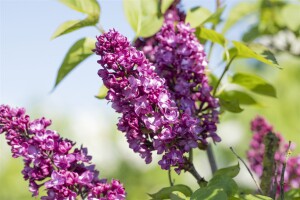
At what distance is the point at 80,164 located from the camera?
1574 mm

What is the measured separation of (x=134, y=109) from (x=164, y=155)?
16 cm

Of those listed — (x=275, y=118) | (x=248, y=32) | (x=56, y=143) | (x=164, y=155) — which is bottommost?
(x=164, y=155)

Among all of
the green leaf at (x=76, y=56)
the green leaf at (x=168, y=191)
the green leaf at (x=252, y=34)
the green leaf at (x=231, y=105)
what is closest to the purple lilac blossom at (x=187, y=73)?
the green leaf at (x=231, y=105)

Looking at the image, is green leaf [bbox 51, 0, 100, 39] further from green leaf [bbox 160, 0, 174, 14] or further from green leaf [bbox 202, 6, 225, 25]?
green leaf [bbox 202, 6, 225, 25]

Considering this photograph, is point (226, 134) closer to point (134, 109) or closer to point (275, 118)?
point (275, 118)

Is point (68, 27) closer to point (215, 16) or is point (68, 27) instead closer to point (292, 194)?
point (215, 16)

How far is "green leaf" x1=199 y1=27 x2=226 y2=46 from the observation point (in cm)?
190

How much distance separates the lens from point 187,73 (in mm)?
1710

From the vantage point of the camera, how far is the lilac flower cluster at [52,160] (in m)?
1.48

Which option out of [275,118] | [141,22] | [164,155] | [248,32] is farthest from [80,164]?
[275,118]

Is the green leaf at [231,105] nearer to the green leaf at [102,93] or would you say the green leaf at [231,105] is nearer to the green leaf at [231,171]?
the green leaf at [231,171]

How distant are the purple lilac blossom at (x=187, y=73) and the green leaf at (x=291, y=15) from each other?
0.76m

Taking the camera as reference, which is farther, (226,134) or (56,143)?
(226,134)

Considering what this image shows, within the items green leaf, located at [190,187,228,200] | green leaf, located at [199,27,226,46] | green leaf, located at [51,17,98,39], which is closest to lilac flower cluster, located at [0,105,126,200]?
green leaf, located at [190,187,228,200]
